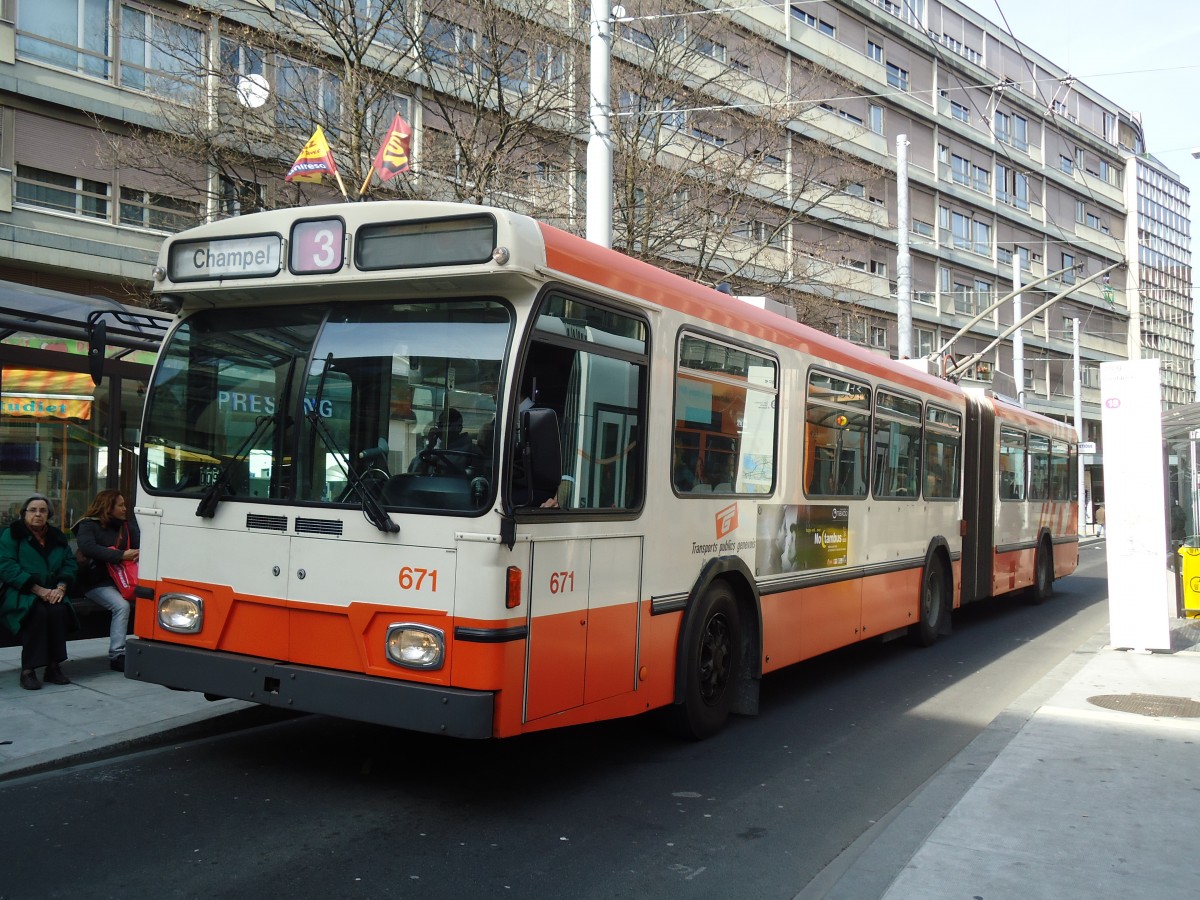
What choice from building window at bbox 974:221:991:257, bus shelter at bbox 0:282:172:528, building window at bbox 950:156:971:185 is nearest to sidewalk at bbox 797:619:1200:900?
bus shelter at bbox 0:282:172:528

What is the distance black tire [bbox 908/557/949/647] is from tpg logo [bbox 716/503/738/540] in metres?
4.96

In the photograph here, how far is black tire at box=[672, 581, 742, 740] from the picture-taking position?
691cm

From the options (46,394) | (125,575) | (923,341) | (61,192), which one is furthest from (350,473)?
(923,341)

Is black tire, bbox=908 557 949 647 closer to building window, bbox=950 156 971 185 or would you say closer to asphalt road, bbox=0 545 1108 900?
asphalt road, bbox=0 545 1108 900

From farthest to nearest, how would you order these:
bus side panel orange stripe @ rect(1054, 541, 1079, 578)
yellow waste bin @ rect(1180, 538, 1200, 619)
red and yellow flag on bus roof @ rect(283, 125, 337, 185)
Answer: bus side panel orange stripe @ rect(1054, 541, 1079, 578) < yellow waste bin @ rect(1180, 538, 1200, 619) < red and yellow flag on bus roof @ rect(283, 125, 337, 185)

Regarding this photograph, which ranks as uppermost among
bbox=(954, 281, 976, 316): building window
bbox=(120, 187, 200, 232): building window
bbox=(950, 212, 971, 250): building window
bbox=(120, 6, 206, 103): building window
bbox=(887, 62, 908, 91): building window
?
bbox=(887, 62, 908, 91): building window

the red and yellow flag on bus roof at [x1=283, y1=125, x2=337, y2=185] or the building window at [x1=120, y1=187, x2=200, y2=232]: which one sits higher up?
the building window at [x1=120, y1=187, x2=200, y2=232]

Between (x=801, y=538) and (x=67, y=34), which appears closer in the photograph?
(x=801, y=538)

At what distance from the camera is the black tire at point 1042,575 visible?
16631 mm

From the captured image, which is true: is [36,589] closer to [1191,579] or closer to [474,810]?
[474,810]

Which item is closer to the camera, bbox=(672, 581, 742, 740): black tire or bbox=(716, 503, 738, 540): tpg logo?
bbox=(672, 581, 742, 740): black tire

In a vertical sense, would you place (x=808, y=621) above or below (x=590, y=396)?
below

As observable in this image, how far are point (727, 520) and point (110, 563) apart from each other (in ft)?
15.7

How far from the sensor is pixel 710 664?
7.23 meters
